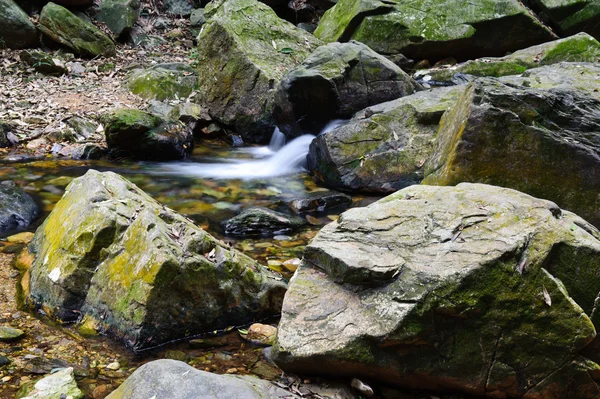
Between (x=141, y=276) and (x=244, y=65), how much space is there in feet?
21.6

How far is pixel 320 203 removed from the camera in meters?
5.68

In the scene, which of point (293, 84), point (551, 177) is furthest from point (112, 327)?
point (293, 84)

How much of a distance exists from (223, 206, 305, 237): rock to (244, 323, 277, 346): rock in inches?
70.4

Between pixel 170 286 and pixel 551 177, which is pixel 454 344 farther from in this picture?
pixel 551 177

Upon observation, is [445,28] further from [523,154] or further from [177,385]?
[177,385]

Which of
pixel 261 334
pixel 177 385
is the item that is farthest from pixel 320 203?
pixel 177 385

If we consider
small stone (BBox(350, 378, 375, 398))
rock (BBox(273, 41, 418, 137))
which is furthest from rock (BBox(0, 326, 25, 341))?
rock (BBox(273, 41, 418, 137))

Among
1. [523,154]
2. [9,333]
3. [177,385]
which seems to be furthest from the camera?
[523,154]

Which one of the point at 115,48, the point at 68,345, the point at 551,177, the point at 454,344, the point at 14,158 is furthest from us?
the point at 115,48

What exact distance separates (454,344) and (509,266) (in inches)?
18.2

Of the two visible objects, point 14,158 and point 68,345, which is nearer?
point 68,345

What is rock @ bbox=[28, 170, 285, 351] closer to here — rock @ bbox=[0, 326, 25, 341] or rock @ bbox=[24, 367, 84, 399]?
rock @ bbox=[0, 326, 25, 341]

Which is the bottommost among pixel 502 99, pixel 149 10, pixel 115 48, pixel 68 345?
pixel 68 345

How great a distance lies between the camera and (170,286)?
2879 mm
